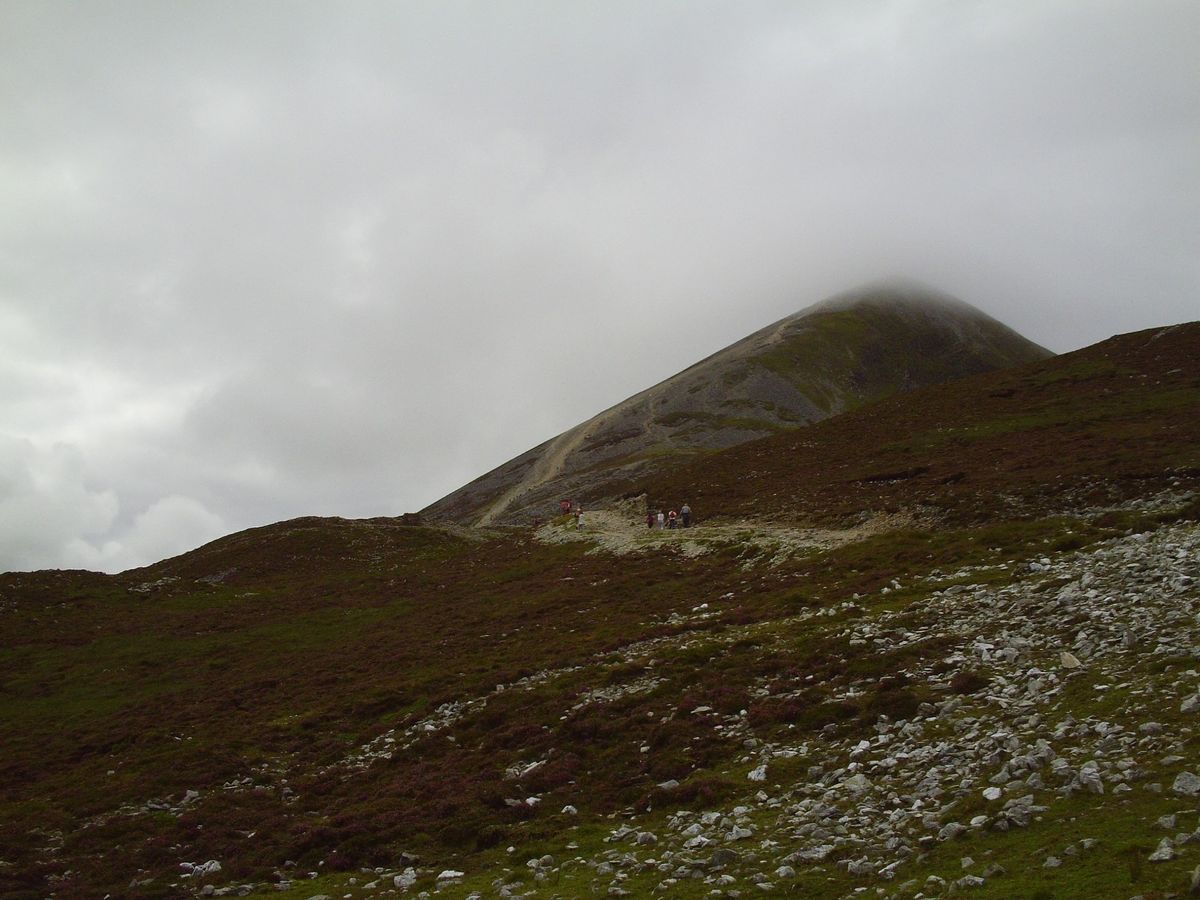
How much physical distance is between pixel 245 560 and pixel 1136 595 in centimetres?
8548

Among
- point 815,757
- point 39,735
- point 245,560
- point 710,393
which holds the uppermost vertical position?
point 710,393

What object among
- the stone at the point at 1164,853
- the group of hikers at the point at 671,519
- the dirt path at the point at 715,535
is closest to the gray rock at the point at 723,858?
the stone at the point at 1164,853

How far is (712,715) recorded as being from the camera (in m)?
20.6

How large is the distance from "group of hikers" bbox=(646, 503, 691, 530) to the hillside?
7568mm

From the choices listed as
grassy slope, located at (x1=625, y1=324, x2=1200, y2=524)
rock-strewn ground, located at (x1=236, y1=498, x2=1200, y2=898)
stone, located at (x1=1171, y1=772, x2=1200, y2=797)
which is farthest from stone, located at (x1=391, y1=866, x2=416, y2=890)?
grassy slope, located at (x1=625, y1=324, x2=1200, y2=524)

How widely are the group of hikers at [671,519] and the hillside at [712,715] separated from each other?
7.57 metres

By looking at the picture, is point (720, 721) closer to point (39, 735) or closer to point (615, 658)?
point (615, 658)

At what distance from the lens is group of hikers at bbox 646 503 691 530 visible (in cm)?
6550

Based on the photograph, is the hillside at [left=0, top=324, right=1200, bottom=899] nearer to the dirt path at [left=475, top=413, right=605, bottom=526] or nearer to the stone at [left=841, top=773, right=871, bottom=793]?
the stone at [left=841, top=773, right=871, bottom=793]

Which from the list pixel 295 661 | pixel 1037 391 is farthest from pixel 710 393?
pixel 295 661

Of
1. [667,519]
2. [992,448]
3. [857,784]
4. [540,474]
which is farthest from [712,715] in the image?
[540,474]

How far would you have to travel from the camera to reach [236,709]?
117 feet

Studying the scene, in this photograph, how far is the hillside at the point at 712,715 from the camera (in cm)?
1169

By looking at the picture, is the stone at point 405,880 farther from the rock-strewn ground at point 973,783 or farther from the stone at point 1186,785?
the stone at point 1186,785
